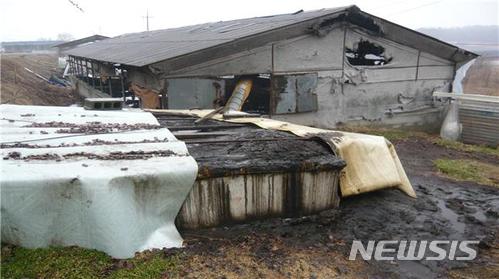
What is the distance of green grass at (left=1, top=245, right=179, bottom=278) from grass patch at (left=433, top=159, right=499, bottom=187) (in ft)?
26.0

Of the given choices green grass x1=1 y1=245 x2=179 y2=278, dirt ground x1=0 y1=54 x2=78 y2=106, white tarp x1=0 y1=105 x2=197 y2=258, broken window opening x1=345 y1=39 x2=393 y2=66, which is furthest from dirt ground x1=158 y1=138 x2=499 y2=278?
dirt ground x1=0 y1=54 x2=78 y2=106

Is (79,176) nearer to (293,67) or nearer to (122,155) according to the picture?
(122,155)

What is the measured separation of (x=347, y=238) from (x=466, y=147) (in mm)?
10289

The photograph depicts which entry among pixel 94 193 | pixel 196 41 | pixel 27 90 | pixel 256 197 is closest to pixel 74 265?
pixel 94 193

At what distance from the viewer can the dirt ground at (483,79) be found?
30.8m

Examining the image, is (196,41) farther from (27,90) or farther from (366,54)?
(27,90)

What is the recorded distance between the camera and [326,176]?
554 centimetres

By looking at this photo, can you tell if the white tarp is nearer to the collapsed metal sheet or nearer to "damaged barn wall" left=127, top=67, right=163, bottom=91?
the collapsed metal sheet

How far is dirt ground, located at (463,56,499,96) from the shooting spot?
3079 centimetres

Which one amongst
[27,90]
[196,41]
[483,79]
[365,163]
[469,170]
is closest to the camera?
[365,163]

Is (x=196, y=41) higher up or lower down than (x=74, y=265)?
higher up

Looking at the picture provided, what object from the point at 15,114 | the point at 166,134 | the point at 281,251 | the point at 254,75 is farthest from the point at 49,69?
the point at 281,251

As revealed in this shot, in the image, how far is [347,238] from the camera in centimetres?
512

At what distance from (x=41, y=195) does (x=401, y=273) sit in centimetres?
402
